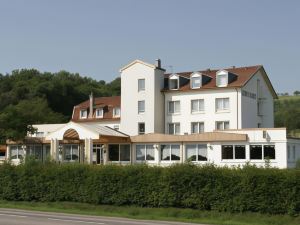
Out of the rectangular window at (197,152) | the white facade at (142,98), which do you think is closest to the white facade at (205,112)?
the white facade at (142,98)

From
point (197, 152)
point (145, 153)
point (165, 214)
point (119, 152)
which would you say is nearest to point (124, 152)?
point (119, 152)

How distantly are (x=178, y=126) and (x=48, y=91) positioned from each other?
50.7m

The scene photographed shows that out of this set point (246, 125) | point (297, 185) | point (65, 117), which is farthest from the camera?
point (65, 117)

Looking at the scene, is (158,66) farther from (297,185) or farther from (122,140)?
(297,185)

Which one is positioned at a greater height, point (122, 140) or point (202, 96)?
point (202, 96)

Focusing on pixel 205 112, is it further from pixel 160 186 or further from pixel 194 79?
pixel 160 186

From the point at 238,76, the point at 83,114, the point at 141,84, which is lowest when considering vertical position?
the point at 83,114

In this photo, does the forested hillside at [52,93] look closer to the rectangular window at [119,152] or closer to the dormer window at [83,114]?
the dormer window at [83,114]

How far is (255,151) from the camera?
48094 mm

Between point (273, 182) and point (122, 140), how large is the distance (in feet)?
94.2

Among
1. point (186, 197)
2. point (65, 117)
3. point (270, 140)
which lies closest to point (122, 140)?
point (270, 140)

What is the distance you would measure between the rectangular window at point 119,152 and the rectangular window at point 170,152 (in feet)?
13.0

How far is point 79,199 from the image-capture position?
32.2 metres

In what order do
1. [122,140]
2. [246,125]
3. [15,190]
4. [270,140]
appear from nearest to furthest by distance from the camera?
[15,190], [270,140], [122,140], [246,125]
